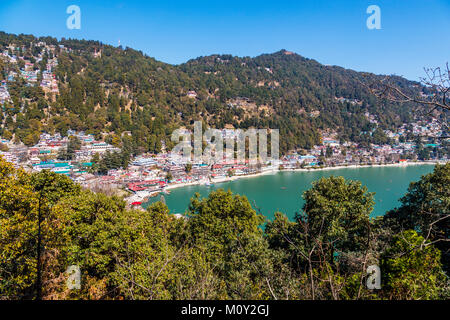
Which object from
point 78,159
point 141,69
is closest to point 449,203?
point 78,159

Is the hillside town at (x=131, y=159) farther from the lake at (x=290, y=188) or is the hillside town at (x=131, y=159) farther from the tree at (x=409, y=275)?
the tree at (x=409, y=275)

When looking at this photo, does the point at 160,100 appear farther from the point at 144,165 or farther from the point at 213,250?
the point at 213,250

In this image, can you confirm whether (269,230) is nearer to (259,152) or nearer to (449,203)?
(449,203)

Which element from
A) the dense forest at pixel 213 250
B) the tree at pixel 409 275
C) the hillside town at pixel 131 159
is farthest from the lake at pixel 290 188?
the tree at pixel 409 275

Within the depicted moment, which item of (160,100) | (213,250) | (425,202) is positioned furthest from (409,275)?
(160,100)

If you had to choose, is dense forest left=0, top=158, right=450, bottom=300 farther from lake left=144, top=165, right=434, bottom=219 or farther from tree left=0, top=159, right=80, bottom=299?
lake left=144, top=165, right=434, bottom=219

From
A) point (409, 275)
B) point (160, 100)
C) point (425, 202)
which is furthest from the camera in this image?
point (160, 100)
